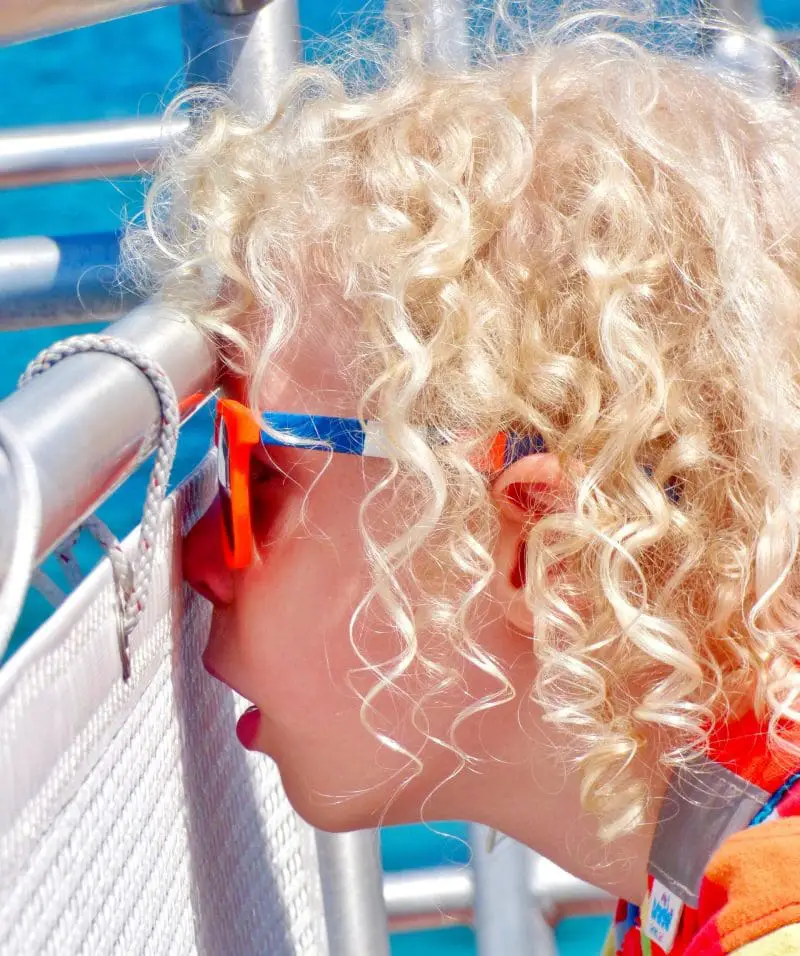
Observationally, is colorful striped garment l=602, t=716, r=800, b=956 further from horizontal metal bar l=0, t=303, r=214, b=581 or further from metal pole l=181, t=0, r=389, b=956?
horizontal metal bar l=0, t=303, r=214, b=581

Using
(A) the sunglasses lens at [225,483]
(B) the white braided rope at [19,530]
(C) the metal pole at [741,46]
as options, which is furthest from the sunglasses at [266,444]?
(C) the metal pole at [741,46]

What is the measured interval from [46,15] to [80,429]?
A: 40 cm

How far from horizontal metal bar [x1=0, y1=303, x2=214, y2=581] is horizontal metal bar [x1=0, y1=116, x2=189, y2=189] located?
0.49 m

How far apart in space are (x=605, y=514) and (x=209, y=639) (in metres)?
0.31

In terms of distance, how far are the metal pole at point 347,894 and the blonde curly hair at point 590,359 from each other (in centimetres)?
21

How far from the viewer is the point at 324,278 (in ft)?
2.89

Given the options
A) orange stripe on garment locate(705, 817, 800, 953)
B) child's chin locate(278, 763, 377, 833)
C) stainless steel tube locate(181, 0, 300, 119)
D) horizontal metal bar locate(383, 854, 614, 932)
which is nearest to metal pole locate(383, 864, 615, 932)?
horizontal metal bar locate(383, 854, 614, 932)

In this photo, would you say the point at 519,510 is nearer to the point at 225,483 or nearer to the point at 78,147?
the point at 225,483

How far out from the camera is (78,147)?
1034 mm

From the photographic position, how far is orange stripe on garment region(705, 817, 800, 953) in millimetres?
669

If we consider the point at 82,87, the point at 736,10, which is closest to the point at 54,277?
the point at 736,10

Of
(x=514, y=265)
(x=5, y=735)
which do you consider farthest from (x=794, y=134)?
(x=5, y=735)

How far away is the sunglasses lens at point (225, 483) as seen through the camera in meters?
0.81

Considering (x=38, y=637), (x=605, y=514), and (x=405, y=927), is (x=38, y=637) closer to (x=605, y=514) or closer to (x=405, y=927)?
(x=605, y=514)
